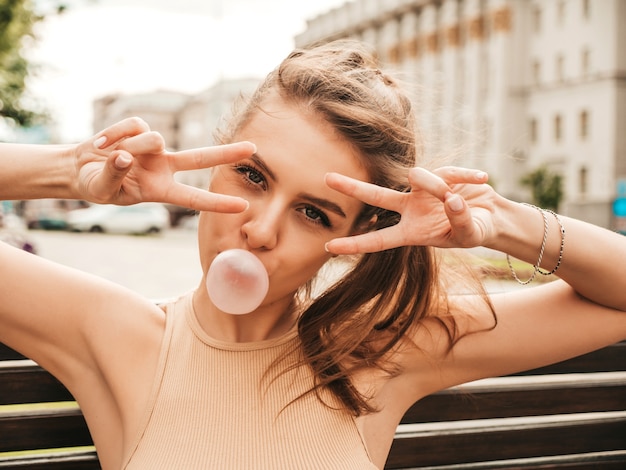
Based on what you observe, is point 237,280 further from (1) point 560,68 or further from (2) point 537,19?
(2) point 537,19

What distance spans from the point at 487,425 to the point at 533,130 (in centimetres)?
4279

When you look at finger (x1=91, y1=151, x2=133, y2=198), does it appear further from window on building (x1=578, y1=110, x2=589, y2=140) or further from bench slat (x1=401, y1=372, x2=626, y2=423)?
window on building (x1=578, y1=110, x2=589, y2=140)

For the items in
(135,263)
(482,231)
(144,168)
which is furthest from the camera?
(135,263)

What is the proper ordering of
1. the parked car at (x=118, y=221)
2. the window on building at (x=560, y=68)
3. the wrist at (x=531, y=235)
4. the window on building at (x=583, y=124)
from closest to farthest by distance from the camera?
the wrist at (x=531, y=235)
the parked car at (x=118, y=221)
the window on building at (x=583, y=124)
the window on building at (x=560, y=68)

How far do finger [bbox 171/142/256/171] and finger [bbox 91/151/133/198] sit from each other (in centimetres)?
12

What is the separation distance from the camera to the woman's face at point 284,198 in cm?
154

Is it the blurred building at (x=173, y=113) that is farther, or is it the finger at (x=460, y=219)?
the blurred building at (x=173, y=113)

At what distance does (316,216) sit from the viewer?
1.64m

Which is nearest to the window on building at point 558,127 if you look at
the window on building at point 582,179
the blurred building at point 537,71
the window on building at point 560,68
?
the blurred building at point 537,71

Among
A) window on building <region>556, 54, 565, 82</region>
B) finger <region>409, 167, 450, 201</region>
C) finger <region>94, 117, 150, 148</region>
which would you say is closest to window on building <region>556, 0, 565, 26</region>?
window on building <region>556, 54, 565, 82</region>

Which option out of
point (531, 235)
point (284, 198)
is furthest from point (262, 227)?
point (531, 235)

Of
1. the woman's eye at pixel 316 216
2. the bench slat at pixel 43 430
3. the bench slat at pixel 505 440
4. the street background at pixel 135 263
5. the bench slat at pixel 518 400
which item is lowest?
the street background at pixel 135 263

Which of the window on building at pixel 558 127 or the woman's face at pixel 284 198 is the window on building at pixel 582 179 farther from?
the woman's face at pixel 284 198

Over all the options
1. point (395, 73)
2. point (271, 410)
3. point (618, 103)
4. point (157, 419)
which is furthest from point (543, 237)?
point (618, 103)
